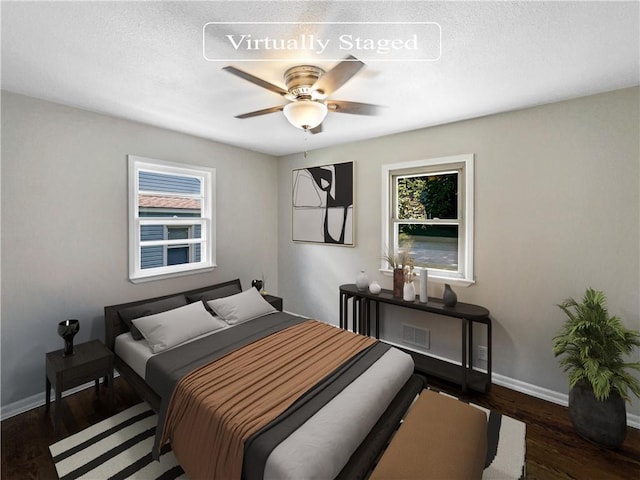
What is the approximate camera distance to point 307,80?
1.91 m

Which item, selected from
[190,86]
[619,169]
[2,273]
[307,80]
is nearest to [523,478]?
[619,169]

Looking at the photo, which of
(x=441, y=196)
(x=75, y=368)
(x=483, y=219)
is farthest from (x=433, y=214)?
(x=75, y=368)

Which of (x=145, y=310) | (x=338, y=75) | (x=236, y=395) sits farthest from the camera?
(x=145, y=310)

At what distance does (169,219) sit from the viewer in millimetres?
3305

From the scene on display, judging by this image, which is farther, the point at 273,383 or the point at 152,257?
the point at 152,257

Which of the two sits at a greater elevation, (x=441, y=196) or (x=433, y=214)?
(x=441, y=196)

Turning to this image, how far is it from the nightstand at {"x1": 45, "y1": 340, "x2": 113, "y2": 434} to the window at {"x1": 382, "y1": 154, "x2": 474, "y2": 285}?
9.84ft

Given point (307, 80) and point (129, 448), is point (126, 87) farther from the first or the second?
point (129, 448)

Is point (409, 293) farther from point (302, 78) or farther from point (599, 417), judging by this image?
point (302, 78)

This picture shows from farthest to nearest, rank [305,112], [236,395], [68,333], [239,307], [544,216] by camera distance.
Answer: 1. [239,307]
2. [544,216]
3. [68,333]
4. [305,112]
5. [236,395]

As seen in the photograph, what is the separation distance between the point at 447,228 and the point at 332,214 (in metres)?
1.54

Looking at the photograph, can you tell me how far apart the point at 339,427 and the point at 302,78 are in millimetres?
2179

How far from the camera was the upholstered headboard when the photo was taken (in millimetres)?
2697

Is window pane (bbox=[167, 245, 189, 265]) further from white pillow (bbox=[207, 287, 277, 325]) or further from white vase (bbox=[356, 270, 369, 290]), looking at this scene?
white vase (bbox=[356, 270, 369, 290])
